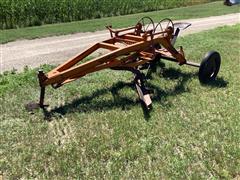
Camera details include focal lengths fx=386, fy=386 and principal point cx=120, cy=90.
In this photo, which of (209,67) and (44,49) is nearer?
(209,67)

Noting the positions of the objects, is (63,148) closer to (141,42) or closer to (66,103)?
(66,103)

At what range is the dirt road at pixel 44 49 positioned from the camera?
11.3 m

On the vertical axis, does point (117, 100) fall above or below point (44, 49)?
above

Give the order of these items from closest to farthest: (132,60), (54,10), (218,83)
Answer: (132,60), (218,83), (54,10)

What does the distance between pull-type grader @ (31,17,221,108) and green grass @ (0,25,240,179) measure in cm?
30

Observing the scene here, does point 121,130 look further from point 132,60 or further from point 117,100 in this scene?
point 132,60

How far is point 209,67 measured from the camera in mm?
8172

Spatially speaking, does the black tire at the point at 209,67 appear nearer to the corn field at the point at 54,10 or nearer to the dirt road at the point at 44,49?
the dirt road at the point at 44,49

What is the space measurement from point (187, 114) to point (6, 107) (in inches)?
125

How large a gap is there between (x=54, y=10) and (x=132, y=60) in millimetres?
13791

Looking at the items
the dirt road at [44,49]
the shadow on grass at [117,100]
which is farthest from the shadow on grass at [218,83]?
the dirt road at [44,49]

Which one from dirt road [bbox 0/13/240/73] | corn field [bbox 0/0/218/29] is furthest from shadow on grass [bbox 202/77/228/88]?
corn field [bbox 0/0/218/29]

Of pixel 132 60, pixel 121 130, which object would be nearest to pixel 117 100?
pixel 132 60

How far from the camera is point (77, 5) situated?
2166 cm
